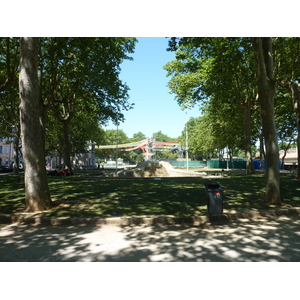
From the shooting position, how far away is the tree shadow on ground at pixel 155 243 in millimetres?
4156

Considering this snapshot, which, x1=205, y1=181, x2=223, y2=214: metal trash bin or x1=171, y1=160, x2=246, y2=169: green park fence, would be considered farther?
x1=171, y1=160, x2=246, y2=169: green park fence

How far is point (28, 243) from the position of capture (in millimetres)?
4961

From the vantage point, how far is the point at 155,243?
4887mm

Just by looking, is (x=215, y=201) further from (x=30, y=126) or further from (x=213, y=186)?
(x=30, y=126)

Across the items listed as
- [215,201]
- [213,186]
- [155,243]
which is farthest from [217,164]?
[155,243]

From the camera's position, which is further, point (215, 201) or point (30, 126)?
point (30, 126)

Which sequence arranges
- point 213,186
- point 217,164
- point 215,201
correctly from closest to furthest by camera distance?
1. point 215,201
2. point 213,186
3. point 217,164

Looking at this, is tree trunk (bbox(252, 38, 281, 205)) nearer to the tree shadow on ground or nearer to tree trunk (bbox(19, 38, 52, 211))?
the tree shadow on ground

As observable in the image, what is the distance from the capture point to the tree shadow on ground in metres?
4.16

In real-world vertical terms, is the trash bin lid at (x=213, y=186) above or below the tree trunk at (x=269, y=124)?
below

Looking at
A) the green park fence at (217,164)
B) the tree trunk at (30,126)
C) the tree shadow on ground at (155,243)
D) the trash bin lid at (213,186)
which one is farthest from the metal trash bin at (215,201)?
the green park fence at (217,164)

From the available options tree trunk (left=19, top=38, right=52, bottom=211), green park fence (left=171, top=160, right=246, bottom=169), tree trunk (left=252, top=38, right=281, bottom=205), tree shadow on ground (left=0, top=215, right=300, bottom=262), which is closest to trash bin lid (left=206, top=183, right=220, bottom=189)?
tree shadow on ground (left=0, top=215, right=300, bottom=262)

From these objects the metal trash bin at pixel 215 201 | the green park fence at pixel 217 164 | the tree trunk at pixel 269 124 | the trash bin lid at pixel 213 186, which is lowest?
the green park fence at pixel 217 164

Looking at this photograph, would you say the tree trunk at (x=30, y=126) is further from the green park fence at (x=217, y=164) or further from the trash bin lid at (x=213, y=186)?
the green park fence at (x=217, y=164)
